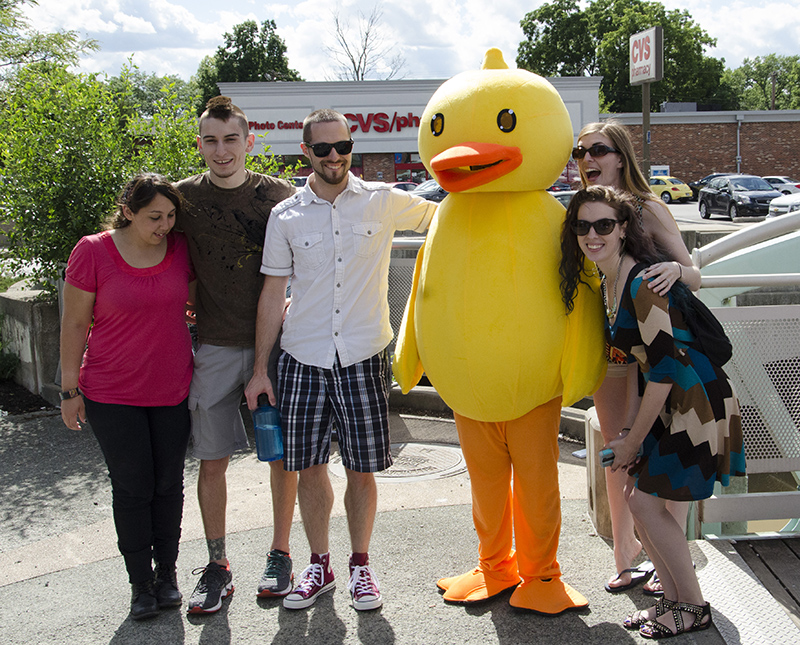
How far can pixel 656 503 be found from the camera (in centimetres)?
262

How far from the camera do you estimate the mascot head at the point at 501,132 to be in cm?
271

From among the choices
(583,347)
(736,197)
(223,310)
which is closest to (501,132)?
(583,347)

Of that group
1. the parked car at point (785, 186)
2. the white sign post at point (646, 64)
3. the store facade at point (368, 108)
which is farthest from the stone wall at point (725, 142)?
the white sign post at point (646, 64)

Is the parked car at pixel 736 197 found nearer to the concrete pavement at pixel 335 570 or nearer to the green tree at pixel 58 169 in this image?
the concrete pavement at pixel 335 570

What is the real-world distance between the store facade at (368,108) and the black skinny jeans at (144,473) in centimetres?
2724

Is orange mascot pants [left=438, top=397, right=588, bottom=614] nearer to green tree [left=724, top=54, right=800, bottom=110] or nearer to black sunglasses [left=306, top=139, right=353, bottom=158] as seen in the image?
black sunglasses [left=306, top=139, right=353, bottom=158]

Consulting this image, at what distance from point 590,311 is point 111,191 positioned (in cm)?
474

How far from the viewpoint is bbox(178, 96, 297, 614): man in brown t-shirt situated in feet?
10.4

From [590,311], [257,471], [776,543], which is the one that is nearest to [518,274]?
[590,311]

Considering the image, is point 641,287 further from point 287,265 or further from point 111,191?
point 111,191

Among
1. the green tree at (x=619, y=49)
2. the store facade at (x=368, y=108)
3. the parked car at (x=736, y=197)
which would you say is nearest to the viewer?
the parked car at (x=736, y=197)

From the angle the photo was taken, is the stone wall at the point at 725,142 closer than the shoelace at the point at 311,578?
No

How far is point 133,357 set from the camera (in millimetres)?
3016

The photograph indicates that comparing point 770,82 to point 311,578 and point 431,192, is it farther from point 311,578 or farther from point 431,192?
point 311,578
